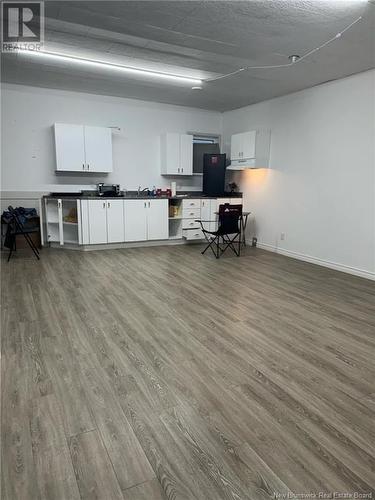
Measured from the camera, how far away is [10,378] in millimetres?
2248

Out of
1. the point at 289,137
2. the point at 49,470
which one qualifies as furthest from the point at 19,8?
the point at 289,137

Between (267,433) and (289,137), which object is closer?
(267,433)

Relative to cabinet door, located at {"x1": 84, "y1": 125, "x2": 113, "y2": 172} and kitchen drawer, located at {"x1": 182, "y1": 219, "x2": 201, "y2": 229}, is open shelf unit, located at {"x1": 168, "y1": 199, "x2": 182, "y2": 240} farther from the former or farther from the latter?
cabinet door, located at {"x1": 84, "y1": 125, "x2": 113, "y2": 172}

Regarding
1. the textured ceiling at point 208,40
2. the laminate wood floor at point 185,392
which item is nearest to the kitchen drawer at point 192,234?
the textured ceiling at point 208,40

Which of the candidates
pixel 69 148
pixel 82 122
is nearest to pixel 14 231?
pixel 69 148

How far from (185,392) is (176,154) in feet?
19.2

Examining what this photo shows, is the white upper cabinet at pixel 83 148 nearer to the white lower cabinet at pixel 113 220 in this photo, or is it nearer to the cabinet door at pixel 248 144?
the white lower cabinet at pixel 113 220

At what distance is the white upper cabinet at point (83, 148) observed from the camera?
6.11m

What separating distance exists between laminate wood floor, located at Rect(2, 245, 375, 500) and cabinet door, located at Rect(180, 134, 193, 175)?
3.87 metres

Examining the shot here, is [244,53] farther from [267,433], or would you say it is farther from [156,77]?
[267,433]

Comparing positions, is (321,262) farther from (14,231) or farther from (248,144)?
(14,231)

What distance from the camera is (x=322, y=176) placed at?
17.8ft

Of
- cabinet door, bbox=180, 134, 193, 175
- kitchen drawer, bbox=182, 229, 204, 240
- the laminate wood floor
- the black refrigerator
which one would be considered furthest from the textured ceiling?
the laminate wood floor

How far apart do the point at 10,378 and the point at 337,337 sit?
8.49 ft
